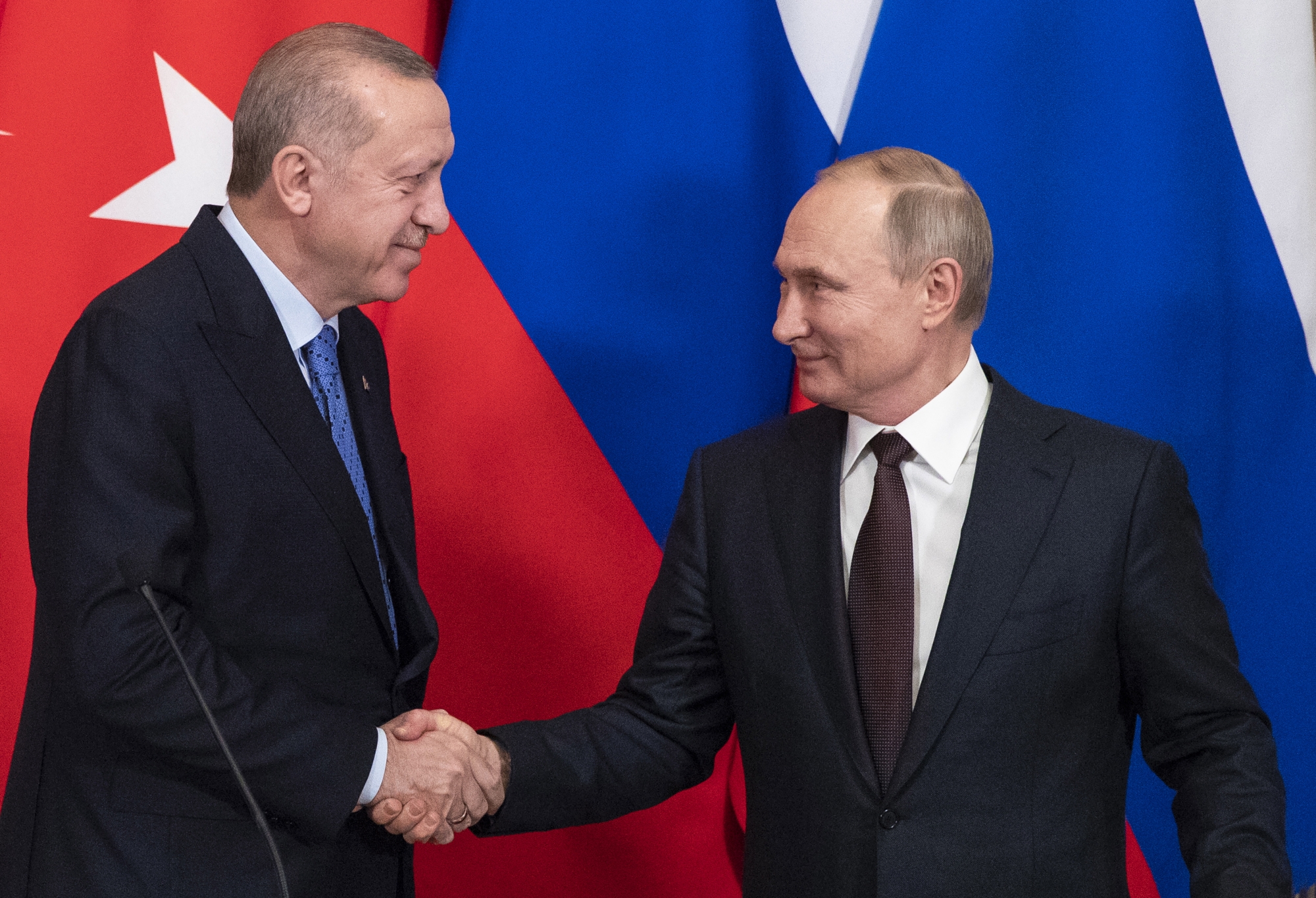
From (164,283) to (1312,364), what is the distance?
71.9 inches

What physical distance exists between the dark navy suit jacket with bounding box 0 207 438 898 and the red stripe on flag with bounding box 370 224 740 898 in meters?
0.64

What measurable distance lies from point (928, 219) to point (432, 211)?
2.16ft

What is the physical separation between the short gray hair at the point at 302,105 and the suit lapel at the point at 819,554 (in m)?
0.71

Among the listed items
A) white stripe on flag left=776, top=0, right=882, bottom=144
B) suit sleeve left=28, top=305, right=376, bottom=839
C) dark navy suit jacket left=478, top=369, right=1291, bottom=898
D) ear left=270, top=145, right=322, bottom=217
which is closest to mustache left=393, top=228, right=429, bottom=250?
ear left=270, top=145, right=322, bottom=217

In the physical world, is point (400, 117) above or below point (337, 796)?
above

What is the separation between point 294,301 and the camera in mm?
1715

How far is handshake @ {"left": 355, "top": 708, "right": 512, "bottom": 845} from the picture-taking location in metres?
1.70

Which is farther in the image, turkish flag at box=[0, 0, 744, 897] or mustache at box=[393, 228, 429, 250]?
turkish flag at box=[0, 0, 744, 897]

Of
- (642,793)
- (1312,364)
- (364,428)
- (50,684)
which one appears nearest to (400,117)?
(364,428)

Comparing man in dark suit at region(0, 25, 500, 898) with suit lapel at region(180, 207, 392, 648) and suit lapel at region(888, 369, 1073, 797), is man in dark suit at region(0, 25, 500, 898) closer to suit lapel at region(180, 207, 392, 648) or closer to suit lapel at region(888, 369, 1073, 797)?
suit lapel at region(180, 207, 392, 648)

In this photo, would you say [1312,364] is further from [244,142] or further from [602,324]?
[244,142]

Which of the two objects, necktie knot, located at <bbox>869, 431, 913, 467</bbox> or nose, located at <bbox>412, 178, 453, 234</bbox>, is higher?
nose, located at <bbox>412, 178, 453, 234</bbox>

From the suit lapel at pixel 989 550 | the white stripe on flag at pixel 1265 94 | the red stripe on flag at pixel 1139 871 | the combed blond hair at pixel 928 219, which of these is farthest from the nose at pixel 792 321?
the red stripe on flag at pixel 1139 871

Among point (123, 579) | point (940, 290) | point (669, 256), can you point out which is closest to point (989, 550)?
point (940, 290)
